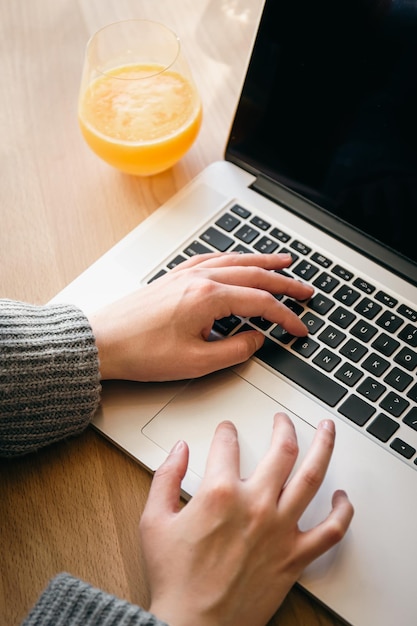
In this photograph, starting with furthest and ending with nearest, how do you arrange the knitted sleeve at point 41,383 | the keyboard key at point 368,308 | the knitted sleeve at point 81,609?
the keyboard key at point 368,308 → the knitted sleeve at point 41,383 → the knitted sleeve at point 81,609

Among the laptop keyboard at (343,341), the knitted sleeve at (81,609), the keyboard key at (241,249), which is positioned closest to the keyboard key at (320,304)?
the laptop keyboard at (343,341)

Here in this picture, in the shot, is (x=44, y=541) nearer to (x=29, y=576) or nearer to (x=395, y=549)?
(x=29, y=576)

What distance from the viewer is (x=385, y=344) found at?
2.34 feet

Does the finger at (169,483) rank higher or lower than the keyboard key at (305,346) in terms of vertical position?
lower

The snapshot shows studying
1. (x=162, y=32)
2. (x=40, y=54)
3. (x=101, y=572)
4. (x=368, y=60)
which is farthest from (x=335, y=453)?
(x=40, y=54)

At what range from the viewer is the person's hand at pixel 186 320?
0.68 metres

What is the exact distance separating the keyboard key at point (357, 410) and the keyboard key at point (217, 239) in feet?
0.80

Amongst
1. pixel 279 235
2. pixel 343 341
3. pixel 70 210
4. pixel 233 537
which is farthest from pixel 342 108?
pixel 233 537

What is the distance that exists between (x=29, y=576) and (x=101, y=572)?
2.6 inches

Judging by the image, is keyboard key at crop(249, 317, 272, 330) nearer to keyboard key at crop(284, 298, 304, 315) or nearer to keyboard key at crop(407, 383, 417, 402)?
keyboard key at crop(284, 298, 304, 315)

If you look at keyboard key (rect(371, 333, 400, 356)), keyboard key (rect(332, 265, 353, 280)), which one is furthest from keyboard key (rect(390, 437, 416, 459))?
keyboard key (rect(332, 265, 353, 280))

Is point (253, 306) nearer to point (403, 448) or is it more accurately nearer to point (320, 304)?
point (320, 304)

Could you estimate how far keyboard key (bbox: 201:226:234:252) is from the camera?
0.80 m

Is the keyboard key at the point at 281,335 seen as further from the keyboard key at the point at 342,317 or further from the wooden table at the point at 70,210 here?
the wooden table at the point at 70,210
